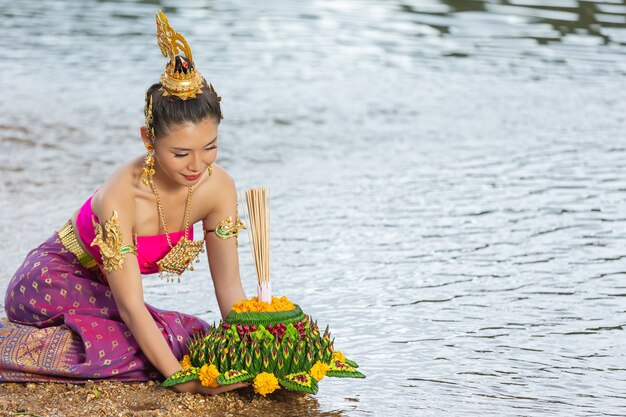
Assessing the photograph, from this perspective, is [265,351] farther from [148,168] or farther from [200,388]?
[148,168]

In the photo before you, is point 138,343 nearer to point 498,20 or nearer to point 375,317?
point 375,317

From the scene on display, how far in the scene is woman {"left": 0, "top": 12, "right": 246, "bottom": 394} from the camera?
11.5 feet

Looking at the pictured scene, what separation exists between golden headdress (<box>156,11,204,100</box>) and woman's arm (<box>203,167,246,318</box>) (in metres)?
0.42

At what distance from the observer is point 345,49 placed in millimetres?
11172

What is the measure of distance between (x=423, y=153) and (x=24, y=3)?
297 inches

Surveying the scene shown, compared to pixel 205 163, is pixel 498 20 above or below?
below

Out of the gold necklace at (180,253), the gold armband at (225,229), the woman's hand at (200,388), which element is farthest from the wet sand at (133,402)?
the gold armband at (225,229)

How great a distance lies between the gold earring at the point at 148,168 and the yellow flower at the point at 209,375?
0.61 meters

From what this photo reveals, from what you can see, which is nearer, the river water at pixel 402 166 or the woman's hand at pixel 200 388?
the woman's hand at pixel 200 388

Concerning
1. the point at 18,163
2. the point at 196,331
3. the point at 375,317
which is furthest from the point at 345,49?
the point at 196,331

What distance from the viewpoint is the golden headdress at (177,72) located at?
11.4 ft

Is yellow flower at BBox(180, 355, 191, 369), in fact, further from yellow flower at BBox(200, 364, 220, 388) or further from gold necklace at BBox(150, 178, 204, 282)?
gold necklace at BBox(150, 178, 204, 282)

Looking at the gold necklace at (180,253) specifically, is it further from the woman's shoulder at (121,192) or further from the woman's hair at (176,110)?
the woman's hair at (176,110)

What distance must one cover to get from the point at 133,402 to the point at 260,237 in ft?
2.08
